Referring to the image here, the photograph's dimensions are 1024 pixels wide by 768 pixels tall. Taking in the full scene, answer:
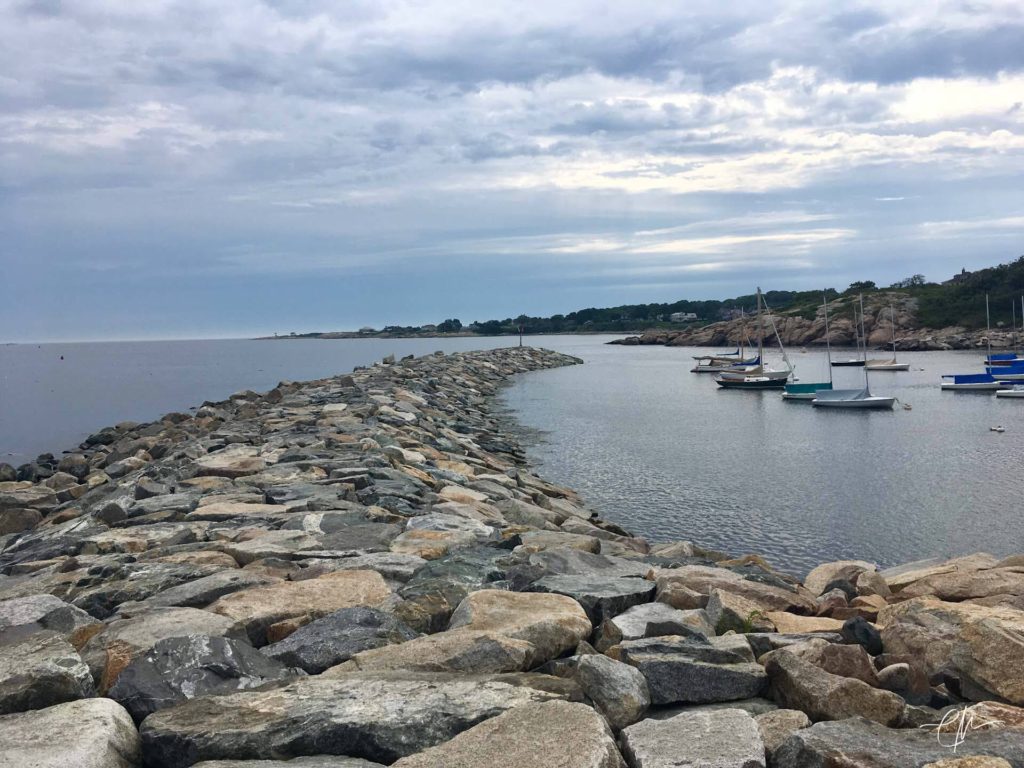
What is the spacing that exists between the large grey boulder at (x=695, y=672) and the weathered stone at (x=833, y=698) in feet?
0.69

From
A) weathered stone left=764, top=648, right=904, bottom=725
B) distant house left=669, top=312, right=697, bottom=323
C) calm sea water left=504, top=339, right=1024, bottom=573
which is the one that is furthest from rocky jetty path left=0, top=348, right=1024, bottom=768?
distant house left=669, top=312, right=697, bottom=323

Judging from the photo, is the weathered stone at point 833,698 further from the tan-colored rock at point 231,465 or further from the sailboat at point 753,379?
the sailboat at point 753,379

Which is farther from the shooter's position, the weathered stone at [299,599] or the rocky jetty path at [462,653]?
the weathered stone at [299,599]

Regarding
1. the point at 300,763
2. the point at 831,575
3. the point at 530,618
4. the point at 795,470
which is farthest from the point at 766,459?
the point at 300,763

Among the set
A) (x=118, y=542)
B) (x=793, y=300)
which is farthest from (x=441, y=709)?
(x=793, y=300)

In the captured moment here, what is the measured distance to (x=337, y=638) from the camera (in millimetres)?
4945

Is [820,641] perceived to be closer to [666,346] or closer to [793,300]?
[666,346]

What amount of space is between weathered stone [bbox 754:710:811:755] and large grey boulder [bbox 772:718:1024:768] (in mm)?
113

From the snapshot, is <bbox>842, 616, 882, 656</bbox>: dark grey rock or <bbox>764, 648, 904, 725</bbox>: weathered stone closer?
<bbox>764, 648, 904, 725</bbox>: weathered stone

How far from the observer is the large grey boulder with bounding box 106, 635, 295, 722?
160 inches

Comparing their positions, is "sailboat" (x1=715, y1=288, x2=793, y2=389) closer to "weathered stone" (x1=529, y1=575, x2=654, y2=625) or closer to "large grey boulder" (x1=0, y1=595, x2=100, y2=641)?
"weathered stone" (x1=529, y1=575, x2=654, y2=625)

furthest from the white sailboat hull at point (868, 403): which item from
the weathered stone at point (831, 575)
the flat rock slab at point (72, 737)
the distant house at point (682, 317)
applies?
the distant house at point (682, 317)

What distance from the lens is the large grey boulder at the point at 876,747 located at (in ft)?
11.6

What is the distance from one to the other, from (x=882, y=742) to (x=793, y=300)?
15016 centimetres
